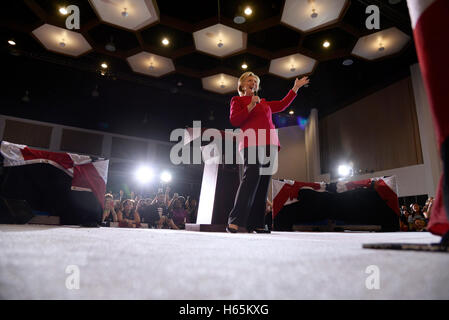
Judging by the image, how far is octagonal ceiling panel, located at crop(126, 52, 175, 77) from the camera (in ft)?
17.4

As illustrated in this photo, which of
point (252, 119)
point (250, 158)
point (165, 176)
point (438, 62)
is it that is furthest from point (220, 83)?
point (438, 62)

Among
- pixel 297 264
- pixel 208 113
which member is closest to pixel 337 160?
pixel 208 113

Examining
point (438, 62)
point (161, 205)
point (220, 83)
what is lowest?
point (161, 205)

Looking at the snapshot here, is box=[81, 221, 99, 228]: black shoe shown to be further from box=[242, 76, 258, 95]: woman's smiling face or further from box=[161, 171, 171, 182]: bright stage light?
box=[161, 171, 171, 182]: bright stage light

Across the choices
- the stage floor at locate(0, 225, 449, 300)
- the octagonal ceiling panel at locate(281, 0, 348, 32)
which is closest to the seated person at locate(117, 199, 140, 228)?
the octagonal ceiling panel at locate(281, 0, 348, 32)

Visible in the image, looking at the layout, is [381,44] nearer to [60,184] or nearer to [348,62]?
[348,62]

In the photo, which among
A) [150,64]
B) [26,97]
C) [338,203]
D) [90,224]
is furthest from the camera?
[26,97]

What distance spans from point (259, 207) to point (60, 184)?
1.59 m

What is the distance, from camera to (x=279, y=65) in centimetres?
539

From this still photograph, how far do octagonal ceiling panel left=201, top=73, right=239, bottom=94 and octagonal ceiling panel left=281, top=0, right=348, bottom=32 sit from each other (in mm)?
1832

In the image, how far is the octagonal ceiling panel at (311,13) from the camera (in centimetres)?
397

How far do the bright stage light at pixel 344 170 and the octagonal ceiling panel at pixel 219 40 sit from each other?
3468 millimetres

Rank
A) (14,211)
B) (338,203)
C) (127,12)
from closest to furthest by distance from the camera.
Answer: (14,211) → (338,203) → (127,12)

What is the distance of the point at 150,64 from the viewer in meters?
5.53
